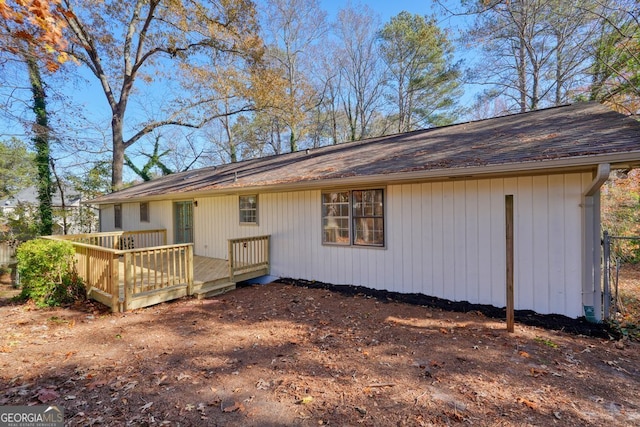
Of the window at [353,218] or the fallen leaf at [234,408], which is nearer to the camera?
the fallen leaf at [234,408]

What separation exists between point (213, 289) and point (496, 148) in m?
6.04

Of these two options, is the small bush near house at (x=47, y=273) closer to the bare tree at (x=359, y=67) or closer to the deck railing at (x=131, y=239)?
the deck railing at (x=131, y=239)

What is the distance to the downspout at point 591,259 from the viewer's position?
13.8 ft

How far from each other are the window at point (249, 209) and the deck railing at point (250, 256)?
0.81 metres

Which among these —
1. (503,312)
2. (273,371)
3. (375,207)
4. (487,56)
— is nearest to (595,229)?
(503,312)

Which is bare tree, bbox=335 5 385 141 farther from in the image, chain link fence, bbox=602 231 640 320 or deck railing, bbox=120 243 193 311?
deck railing, bbox=120 243 193 311

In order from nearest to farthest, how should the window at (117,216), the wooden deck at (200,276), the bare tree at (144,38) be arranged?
1. the wooden deck at (200,276)
2. the bare tree at (144,38)
3. the window at (117,216)

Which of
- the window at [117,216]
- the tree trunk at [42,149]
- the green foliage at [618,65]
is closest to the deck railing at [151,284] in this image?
the window at [117,216]

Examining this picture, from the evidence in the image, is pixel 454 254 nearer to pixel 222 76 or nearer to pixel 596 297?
pixel 596 297

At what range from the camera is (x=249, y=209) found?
8.46 m

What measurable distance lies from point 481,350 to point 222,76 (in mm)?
17930

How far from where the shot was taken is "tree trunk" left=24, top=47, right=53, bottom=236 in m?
12.7

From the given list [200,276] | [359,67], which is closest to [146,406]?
[200,276]

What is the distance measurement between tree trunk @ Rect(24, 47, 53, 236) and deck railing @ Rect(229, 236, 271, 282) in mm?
11862
